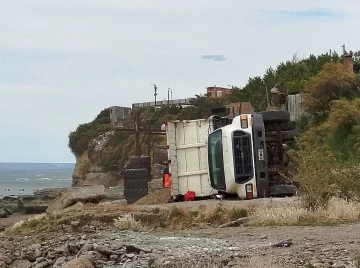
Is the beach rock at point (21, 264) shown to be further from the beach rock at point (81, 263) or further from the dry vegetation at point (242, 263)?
the dry vegetation at point (242, 263)

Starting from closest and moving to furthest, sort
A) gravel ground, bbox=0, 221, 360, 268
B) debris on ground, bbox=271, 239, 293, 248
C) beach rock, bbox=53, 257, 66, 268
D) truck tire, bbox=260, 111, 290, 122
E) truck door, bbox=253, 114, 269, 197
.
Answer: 1. gravel ground, bbox=0, 221, 360, 268
2. debris on ground, bbox=271, 239, 293, 248
3. beach rock, bbox=53, 257, 66, 268
4. truck door, bbox=253, 114, 269, 197
5. truck tire, bbox=260, 111, 290, 122

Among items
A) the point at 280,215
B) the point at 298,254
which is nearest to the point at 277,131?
the point at 280,215

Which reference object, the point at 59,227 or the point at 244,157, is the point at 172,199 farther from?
the point at 59,227

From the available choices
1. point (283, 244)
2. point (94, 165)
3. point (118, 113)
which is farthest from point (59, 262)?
point (118, 113)

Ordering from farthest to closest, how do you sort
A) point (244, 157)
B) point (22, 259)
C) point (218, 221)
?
point (244, 157), point (218, 221), point (22, 259)

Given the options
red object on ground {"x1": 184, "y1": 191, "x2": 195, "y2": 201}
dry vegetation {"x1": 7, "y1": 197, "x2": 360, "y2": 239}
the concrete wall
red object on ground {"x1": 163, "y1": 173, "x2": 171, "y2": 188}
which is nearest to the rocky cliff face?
the concrete wall

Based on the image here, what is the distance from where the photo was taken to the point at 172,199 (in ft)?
67.7

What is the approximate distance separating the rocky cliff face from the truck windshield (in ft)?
186

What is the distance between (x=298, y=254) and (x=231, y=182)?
33.6ft

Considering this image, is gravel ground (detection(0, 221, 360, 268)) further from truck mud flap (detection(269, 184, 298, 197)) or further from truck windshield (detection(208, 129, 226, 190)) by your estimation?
truck mud flap (detection(269, 184, 298, 197))

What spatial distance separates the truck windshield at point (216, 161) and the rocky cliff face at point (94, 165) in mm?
56842

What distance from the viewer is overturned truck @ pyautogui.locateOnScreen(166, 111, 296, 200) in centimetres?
1911

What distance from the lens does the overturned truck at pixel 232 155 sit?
1911 centimetres

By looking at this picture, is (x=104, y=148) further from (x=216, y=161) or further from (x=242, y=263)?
(x=242, y=263)
